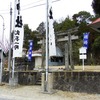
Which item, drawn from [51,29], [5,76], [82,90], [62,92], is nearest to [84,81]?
[82,90]

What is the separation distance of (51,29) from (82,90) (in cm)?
402

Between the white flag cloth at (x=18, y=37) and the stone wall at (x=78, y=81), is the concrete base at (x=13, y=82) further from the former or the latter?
the stone wall at (x=78, y=81)

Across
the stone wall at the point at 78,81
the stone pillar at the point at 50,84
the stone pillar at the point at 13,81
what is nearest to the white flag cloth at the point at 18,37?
the stone pillar at the point at 13,81

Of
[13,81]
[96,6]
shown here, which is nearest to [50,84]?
[13,81]

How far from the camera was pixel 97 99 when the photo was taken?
12.0 m

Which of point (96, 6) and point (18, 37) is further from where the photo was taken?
point (96, 6)

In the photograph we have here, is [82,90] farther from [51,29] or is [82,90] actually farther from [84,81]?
[51,29]

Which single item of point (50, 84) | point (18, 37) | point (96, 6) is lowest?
point (50, 84)

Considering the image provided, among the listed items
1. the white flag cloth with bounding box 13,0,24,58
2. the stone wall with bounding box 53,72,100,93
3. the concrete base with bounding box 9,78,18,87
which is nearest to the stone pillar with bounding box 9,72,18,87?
the concrete base with bounding box 9,78,18,87

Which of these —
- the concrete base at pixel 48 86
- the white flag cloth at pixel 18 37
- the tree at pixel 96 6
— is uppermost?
the tree at pixel 96 6

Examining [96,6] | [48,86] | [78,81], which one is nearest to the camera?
[48,86]

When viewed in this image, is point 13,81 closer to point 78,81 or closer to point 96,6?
point 78,81

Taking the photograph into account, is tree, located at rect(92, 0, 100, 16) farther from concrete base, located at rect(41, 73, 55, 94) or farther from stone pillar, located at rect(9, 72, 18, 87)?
concrete base, located at rect(41, 73, 55, 94)

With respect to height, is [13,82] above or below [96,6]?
below
